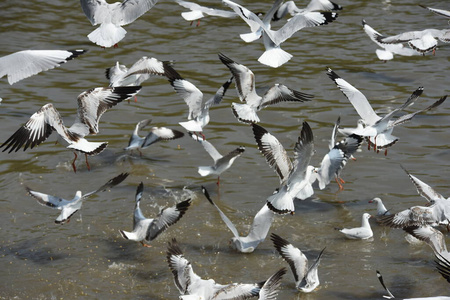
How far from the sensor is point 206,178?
9.57 metres

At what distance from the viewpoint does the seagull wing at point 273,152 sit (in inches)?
314

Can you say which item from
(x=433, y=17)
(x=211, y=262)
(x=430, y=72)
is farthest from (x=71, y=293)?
(x=433, y=17)

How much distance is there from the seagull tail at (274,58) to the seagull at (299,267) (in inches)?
182

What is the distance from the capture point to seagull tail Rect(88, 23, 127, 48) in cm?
1002

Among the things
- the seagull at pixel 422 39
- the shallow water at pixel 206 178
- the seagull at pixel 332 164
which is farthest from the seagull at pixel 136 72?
the seagull at pixel 422 39

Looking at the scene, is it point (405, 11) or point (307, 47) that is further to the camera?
point (405, 11)

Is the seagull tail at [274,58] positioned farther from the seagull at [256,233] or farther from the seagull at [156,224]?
the seagull at [156,224]

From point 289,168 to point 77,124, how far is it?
2376 mm

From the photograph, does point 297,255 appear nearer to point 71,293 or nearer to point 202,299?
point 202,299

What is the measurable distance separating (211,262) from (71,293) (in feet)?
4.44

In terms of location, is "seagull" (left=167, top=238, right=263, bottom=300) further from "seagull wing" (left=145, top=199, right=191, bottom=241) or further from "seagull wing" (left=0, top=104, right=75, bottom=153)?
"seagull wing" (left=0, top=104, right=75, bottom=153)

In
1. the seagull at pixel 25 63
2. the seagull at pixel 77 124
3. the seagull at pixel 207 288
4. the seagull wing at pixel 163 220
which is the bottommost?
the seagull wing at pixel 163 220

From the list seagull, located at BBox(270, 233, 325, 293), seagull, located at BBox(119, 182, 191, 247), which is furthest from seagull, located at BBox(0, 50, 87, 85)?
seagull, located at BBox(270, 233, 325, 293)

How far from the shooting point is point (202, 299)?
20.2 feet
